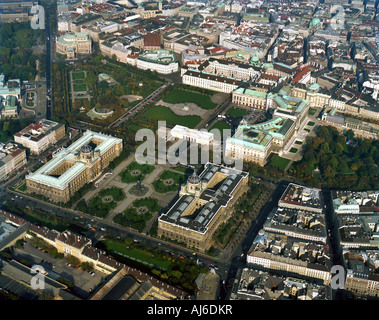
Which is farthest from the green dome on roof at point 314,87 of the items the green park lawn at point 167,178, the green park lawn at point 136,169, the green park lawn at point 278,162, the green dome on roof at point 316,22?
the green dome on roof at point 316,22

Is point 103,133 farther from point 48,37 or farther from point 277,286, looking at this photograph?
point 48,37

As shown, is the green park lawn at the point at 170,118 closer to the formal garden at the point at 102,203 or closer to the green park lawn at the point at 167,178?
the green park lawn at the point at 167,178

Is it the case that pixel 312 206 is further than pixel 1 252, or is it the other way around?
pixel 312 206

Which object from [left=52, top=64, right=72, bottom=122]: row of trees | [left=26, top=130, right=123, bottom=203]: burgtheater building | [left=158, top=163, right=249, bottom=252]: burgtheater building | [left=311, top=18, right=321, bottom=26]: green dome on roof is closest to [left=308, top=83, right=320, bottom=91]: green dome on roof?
[left=158, top=163, right=249, bottom=252]: burgtheater building

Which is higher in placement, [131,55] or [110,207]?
[131,55]

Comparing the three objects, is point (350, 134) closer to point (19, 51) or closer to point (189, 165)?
point (189, 165)

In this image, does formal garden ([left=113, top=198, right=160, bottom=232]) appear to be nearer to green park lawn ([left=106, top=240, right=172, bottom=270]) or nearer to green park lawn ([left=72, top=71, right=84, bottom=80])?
green park lawn ([left=106, top=240, right=172, bottom=270])

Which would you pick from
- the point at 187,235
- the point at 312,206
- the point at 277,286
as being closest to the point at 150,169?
the point at 187,235

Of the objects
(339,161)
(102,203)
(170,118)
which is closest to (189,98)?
(170,118)
